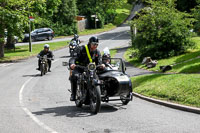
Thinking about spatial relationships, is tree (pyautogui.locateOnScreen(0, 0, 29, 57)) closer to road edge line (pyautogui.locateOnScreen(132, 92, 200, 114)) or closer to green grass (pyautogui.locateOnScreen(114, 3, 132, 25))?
road edge line (pyautogui.locateOnScreen(132, 92, 200, 114))

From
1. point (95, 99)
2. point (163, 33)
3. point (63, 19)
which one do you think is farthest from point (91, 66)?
point (63, 19)

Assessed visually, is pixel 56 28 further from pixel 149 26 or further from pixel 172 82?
pixel 172 82

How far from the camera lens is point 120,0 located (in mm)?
96500

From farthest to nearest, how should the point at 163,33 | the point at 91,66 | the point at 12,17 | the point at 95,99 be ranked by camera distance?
the point at 12,17
the point at 163,33
the point at 91,66
the point at 95,99

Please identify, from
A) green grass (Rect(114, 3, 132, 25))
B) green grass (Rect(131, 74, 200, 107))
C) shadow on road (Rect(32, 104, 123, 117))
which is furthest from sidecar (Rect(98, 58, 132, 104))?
green grass (Rect(114, 3, 132, 25))

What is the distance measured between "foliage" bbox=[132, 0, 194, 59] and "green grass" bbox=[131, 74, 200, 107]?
10870mm

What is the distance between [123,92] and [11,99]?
204 inches

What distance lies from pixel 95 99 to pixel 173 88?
376cm

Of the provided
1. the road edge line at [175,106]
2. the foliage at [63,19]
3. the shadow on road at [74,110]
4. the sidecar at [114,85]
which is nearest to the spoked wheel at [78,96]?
the shadow on road at [74,110]

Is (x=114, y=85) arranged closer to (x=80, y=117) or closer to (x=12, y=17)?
(x=80, y=117)

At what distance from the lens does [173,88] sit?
1362cm

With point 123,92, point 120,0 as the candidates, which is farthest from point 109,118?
point 120,0

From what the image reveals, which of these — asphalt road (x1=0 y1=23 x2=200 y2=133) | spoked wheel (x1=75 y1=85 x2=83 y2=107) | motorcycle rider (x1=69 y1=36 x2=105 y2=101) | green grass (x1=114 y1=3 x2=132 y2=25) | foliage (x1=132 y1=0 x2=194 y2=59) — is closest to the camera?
asphalt road (x1=0 y1=23 x2=200 y2=133)

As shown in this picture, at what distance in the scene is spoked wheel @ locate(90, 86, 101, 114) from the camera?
414 inches
